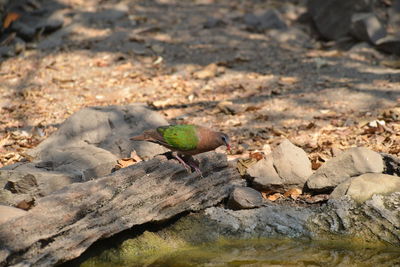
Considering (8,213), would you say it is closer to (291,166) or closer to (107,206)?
(107,206)

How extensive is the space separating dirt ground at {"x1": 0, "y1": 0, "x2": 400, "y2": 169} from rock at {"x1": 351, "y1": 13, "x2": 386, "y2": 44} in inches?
8.7

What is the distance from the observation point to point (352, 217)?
5168 millimetres

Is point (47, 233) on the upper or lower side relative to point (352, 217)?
upper

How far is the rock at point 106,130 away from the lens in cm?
664

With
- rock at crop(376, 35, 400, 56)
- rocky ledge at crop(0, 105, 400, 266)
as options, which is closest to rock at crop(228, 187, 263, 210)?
rocky ledge at crop(0, 105, 400, 266)

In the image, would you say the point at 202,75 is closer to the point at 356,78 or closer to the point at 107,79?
the point at 107,79

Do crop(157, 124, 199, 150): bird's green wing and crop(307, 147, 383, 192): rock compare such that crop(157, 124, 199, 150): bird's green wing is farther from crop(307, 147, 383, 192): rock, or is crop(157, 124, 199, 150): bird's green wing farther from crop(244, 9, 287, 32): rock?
crop(244, 9, 287, 32): rock

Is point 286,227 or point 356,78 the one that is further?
point 356,78

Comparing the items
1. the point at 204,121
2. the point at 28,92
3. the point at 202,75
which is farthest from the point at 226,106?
the point at 28,92

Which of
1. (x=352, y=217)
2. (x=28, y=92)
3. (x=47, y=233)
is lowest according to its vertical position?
(x=28, y=92)

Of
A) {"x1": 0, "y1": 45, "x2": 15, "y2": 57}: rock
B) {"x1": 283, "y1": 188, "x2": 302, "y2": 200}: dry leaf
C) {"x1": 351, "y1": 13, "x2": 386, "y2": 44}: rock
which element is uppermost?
{"x1": 351, "y1": 13, "x2": 386, "y2": 44}: rock

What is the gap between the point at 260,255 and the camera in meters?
4.93

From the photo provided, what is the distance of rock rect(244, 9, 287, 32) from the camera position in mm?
12133

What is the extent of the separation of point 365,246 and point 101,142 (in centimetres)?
320
